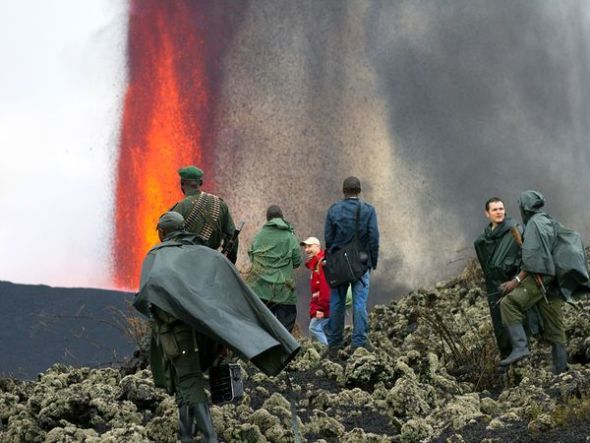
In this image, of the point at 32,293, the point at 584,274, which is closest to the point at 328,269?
the point at 584,274

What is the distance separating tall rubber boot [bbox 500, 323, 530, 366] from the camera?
1292 cm

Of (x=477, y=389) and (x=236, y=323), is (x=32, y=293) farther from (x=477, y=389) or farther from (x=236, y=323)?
(x=236, y=323)

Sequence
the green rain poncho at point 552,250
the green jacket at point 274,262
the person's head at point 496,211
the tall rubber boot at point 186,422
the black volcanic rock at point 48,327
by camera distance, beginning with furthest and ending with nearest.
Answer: the black volcanic rock at point 48,327 → the green jacket at point 274,262 → the person's head at point 496,211 → the green rain poncho at point 552,250 → the tall rubber boot at point 186,422

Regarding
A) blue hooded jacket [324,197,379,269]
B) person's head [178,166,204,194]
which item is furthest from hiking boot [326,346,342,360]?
Result: person's head [178,166,204,194]

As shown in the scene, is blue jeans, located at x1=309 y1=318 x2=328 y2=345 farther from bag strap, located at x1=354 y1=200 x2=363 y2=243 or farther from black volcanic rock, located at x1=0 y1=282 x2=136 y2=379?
black volcanic rock, located at x1=0 y1=282 x2=136 y2=379

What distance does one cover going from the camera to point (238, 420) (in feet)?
37.1

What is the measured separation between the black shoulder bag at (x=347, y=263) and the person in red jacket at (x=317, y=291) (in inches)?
56.7

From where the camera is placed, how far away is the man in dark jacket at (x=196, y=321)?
9.19 meters

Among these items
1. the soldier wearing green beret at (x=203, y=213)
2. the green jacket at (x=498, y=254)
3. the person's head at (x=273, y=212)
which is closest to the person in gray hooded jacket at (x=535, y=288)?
the green jacket at (x=498, y=254)

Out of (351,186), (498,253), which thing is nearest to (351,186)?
(351,186)

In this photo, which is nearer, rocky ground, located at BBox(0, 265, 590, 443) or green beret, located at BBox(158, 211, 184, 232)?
green beret, located at BBox(158, 211, 184, 232)

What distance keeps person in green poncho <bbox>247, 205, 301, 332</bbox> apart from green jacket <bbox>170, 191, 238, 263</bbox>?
10.4ft

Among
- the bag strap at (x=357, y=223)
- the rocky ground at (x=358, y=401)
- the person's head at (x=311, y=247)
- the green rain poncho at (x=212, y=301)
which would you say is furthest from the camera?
the person's head at (x=311, y=247)

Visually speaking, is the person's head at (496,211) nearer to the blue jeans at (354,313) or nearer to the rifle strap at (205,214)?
the blue jeans at (354,313)
